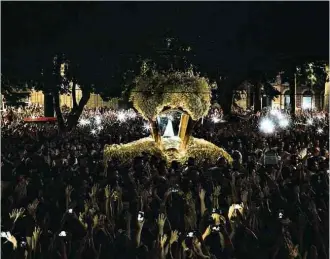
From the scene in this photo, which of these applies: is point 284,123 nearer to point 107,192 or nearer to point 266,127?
point 266,127

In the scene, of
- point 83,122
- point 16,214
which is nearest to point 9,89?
point 83,122

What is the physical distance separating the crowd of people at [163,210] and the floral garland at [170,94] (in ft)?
9.06

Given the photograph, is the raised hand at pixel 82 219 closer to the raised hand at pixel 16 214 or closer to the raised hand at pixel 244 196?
the raised hand at pixel 16 214

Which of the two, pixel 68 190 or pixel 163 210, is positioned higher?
pixel 68 190

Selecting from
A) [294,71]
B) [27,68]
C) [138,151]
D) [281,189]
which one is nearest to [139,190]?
[281,189]

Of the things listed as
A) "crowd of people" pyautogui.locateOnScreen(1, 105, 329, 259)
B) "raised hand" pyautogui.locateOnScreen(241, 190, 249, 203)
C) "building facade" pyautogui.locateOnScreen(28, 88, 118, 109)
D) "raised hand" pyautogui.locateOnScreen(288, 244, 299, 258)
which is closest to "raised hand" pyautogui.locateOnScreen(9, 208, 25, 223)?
"crowd of people" pyautogui.locateOnScreen(1, 105, 329, 259)

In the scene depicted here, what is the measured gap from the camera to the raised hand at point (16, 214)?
9500 mm

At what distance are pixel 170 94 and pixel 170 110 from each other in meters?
0.67

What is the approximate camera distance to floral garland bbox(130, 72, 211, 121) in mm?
18516

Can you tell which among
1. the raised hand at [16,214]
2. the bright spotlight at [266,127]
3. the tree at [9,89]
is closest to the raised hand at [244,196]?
the raised hand at [16,214]

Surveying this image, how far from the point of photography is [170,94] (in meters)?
18.5

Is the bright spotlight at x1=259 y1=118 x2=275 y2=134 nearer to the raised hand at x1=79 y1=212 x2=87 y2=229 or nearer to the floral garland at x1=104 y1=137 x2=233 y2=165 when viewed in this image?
the floral garland at x1=104 y1=137 x2=233 y2=165

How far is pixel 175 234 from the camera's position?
27.8 ft

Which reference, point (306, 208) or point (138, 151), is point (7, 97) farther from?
point (306, 208)
